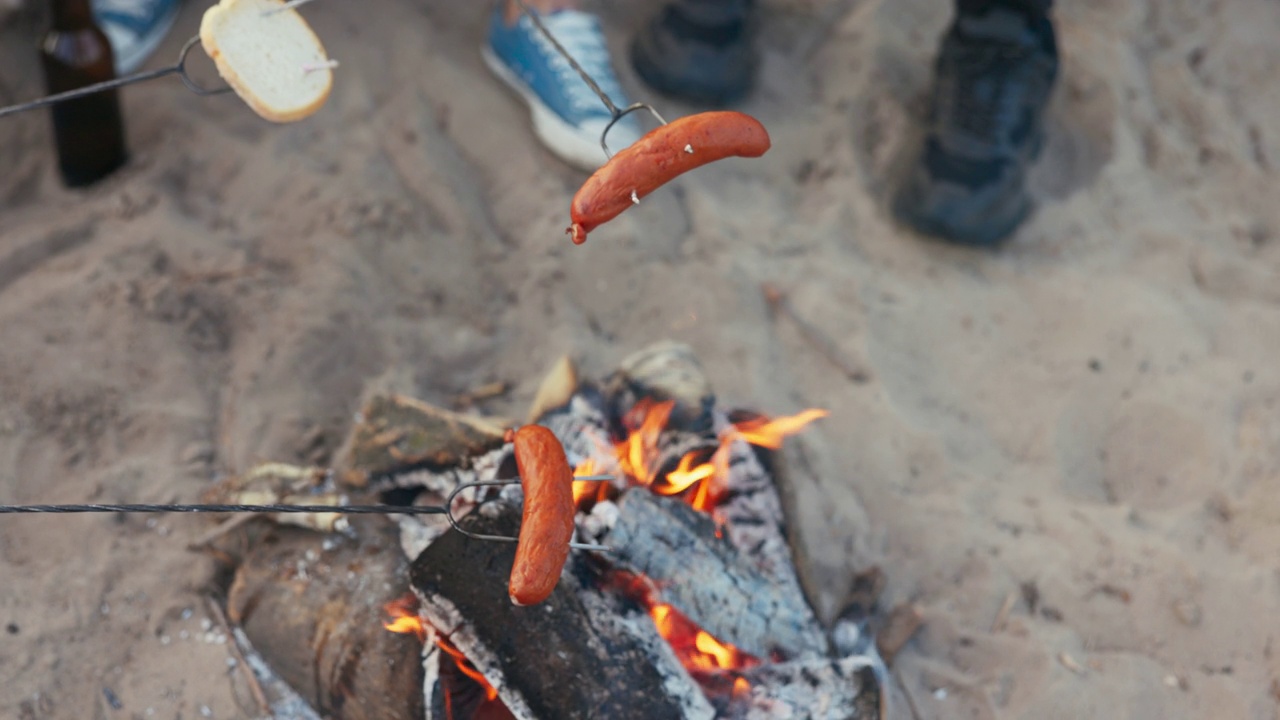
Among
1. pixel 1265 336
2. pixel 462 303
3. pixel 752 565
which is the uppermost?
pixel 1265 336

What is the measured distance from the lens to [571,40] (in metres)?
3.04

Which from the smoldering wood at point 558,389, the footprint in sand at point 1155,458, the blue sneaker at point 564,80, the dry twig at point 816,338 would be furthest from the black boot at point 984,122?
the smoldering wood at point 558,389

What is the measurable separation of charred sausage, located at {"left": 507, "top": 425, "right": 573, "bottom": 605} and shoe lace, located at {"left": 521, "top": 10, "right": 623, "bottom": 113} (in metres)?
1.72

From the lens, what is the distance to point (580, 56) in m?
3.03

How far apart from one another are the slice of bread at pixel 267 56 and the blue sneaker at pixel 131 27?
4.76ft

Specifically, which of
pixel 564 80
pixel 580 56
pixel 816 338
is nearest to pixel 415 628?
pixel 816 338

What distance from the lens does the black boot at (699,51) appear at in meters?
3.12

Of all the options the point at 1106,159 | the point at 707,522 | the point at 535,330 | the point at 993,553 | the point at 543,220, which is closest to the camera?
the point at 707,522

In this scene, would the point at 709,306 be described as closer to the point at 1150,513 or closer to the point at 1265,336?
the point at 1150,513

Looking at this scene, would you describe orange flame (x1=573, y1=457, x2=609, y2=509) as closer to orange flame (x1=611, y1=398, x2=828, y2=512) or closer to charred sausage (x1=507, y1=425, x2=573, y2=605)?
orange flame (x1=611, y1=398, x2=828, y2=512)

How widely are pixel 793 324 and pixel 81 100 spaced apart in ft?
6.67

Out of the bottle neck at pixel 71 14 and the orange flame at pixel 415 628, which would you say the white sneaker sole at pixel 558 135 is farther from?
the orange flame at pixel 415 628

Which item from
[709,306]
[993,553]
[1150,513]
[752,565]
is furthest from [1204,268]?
[752,565]

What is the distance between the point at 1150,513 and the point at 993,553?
44cm
